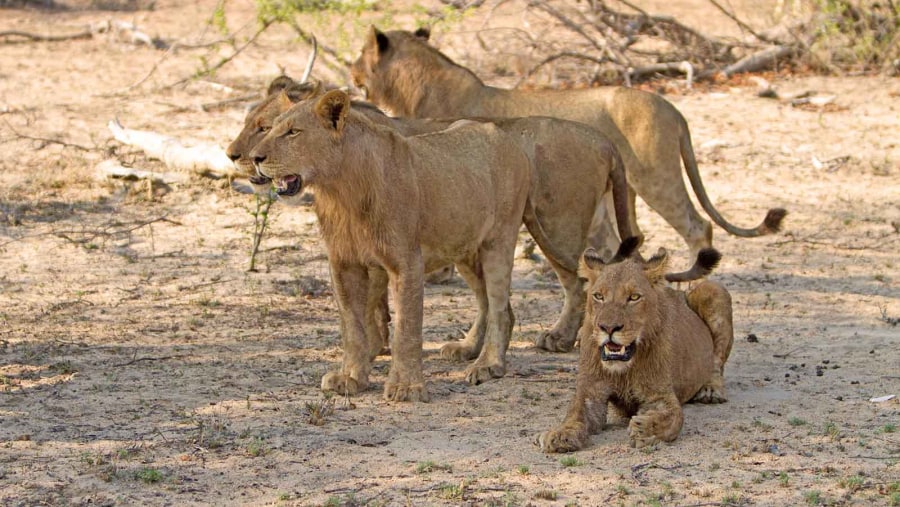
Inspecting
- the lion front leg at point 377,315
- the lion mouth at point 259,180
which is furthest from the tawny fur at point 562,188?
the lion mouth at point 259,180

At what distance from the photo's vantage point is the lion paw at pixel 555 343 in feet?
24.7

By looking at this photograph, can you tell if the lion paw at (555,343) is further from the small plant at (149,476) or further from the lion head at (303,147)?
the small plant at (149,476)

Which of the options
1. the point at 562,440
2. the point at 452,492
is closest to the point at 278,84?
the point at 562,440

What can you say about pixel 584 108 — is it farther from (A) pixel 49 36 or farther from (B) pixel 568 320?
(A) pixel 49 36

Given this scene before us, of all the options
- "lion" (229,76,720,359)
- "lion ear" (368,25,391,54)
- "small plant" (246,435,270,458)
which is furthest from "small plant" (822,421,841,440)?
"lion ear" (368,25,391,54)

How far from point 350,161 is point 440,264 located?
0.84m

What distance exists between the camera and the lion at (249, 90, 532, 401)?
243 inches

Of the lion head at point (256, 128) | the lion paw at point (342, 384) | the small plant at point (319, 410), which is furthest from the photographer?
the lion head at point (256, 128)

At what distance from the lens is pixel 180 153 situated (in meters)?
11.0

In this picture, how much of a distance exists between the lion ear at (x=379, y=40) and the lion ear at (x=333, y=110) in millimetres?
3172

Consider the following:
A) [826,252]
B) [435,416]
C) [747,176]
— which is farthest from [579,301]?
[747,176]

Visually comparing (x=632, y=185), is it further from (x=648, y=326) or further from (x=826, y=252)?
(x=648, y=326)

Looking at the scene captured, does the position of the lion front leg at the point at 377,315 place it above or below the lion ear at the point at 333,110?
below

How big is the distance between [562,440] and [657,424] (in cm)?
40
